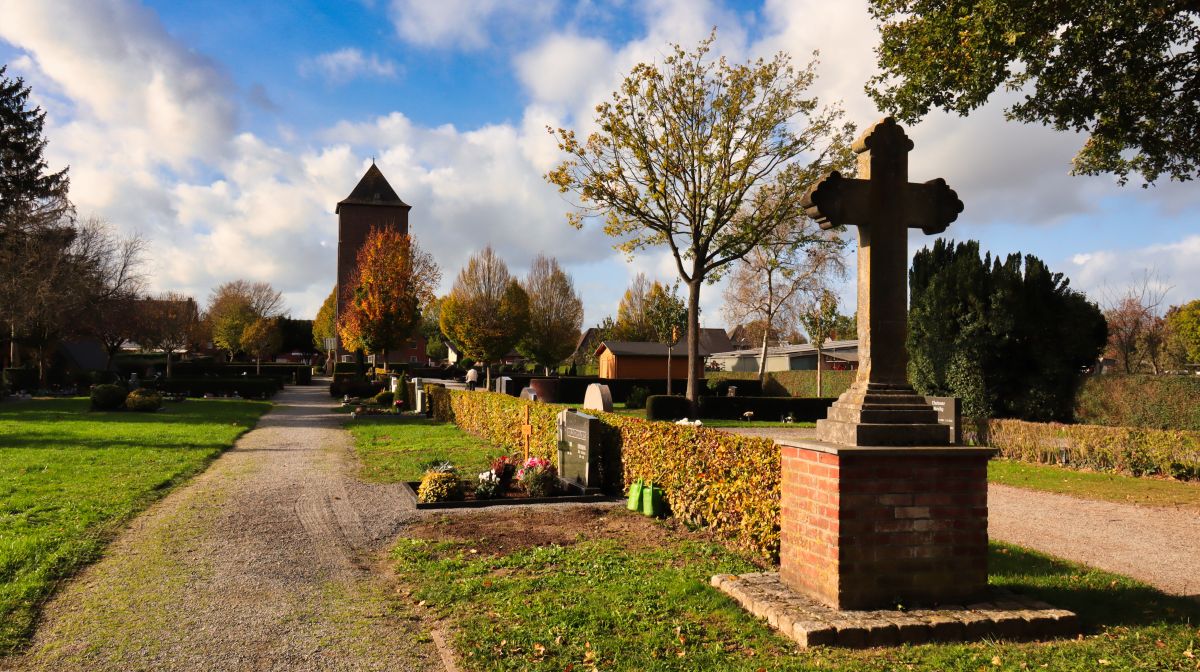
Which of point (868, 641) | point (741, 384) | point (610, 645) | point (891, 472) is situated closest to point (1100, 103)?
point (891, 472)

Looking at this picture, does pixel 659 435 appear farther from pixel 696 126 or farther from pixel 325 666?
pixel 696 126

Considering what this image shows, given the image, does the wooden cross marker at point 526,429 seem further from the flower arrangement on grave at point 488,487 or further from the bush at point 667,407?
the bush at point 667,407

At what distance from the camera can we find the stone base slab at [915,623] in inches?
172

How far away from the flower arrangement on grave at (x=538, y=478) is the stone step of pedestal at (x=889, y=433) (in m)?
5.74

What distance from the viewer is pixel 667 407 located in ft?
86.3

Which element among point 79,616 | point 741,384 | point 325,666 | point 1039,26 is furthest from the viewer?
point 741,384

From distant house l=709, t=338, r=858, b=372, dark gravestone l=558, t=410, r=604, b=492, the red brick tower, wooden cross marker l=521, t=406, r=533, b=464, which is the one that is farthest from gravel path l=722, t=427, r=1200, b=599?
the red brick tower

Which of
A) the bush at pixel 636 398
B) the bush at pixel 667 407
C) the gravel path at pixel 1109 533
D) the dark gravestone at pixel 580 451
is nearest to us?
the gravel path at pixel 1109 533

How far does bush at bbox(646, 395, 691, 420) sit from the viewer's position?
26.0 m

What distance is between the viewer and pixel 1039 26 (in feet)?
33.8

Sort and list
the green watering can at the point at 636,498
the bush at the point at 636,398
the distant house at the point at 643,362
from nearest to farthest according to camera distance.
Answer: the green watering can at the point at 636,498 → the bush at the point at 636,398 → the distant house at the point at 643,362

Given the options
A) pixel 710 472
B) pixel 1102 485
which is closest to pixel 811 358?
pixel 1102 485

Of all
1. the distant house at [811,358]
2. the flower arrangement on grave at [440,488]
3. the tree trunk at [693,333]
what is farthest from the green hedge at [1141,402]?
the distant house at [811,358]

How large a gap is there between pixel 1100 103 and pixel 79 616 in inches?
568
